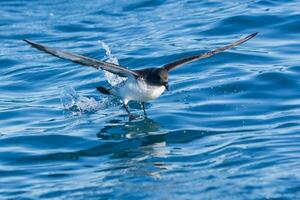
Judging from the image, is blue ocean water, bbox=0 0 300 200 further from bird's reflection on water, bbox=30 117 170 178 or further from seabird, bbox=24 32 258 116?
seabird, bbox=24 32 258 116

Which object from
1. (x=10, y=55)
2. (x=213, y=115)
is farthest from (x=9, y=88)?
(x=213, y=115)

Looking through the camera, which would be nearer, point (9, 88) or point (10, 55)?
point (9, 88)

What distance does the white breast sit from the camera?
497 inches

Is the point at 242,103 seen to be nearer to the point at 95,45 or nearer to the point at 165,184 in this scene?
the point at 165,184

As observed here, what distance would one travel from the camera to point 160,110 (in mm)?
13516

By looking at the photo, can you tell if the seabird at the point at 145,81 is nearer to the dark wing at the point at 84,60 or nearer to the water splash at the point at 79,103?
the dark wing at the point at 84,60

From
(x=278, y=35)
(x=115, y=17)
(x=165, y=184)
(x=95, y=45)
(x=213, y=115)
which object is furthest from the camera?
(x=115, y=17)

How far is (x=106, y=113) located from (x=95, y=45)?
5.64 metres

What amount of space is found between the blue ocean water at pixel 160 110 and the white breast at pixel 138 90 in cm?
38

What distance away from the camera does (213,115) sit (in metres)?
13.0

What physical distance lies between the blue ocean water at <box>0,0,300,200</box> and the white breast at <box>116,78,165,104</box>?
1.25 feet

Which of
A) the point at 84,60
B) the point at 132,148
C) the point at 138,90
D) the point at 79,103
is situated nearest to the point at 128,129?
the point at 138,90

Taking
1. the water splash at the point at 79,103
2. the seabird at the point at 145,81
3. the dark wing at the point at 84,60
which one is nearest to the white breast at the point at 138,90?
the seabird at the point at 145,81

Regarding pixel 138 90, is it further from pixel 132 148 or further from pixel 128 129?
pixel 132 148
